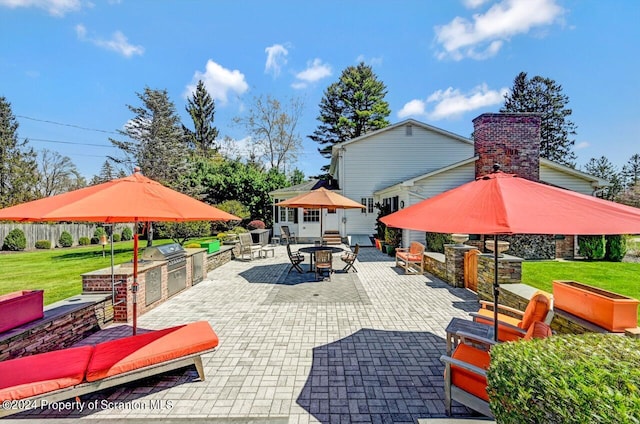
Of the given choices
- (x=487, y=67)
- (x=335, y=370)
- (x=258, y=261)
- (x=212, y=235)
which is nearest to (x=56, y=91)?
(x=212, y=235)

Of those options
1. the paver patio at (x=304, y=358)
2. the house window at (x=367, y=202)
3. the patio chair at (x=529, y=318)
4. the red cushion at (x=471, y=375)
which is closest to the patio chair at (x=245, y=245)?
the paver patio at (x=304, y=358)

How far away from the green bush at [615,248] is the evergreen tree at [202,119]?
4428cm

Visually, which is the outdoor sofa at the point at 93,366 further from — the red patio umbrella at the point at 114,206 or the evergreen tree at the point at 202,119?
the evergreen tree at the point at 202,119

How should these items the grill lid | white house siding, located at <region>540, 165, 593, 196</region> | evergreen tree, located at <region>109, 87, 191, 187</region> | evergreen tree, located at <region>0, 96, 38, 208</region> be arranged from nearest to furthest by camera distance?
the grill lid → white house siding, located at <region>540, 165, 593, 196</region> → evergreen tree, located at <region>0, 96, 38, 208</region> → evergreen tree, located at <region>109, 87, 191, 187</region>

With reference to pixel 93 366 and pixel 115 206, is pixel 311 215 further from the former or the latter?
pixel 93 366

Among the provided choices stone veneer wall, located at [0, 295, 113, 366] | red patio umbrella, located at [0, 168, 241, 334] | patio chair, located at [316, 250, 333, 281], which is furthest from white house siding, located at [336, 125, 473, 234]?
red patio umbrella, located at [0, 168, 241, 334]

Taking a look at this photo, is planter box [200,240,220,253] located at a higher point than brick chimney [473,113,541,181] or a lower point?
lower

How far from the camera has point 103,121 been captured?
87.9 feet

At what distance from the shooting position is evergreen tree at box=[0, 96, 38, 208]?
75.7ft

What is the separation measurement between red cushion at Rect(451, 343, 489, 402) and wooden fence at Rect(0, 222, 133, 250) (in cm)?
2515

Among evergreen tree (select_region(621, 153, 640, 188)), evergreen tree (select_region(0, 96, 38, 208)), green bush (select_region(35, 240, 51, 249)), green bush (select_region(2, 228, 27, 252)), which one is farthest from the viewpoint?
evergreen tree (select_region(621, 153, 640, 188))

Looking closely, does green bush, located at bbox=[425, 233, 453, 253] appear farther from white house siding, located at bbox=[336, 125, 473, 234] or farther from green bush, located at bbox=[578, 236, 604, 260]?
green bush, located at bbox=[578, 236, 604, 260]

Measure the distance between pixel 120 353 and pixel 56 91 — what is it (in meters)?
24.0

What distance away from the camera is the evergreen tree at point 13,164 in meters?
23.1
